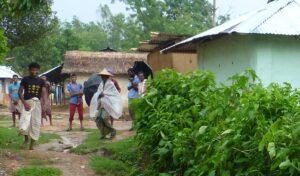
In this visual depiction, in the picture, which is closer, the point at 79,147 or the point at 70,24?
the point at 79,147

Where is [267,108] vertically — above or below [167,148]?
above

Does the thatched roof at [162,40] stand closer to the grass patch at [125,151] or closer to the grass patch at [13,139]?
the grass patch at [13,139]

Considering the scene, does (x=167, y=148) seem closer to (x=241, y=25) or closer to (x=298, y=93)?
(x=298, y=93)

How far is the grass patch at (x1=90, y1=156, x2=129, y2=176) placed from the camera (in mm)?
7311

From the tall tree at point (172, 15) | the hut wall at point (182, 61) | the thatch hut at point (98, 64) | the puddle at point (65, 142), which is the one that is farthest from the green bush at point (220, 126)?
the tall tree at point (172, 15)

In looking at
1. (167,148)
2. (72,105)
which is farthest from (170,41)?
(167,148)

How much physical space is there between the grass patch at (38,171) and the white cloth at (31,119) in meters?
1.83

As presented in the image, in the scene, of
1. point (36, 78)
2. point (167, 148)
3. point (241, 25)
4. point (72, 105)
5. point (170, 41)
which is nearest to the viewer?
point (167, 148)

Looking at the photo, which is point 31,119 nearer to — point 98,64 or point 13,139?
point 13,139

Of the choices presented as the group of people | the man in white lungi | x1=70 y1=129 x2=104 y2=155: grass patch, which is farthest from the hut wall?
the man in white lungi

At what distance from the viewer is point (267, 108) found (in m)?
4.01

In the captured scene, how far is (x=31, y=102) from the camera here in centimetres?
891

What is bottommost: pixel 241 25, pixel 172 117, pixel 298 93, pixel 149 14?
pixel 172 117

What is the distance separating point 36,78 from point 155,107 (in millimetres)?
2970
